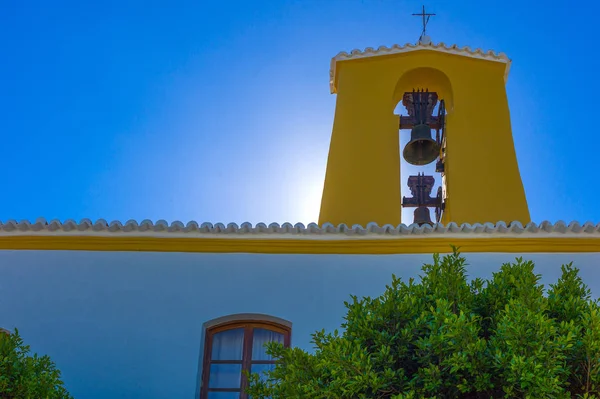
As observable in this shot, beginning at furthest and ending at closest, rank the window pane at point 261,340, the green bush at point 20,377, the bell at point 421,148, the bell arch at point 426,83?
the bell arch at point 426,83 → the bell at point 421,148 → the window pane at point 261,340 → the green bush at point 20,377

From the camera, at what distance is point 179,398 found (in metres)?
7.18

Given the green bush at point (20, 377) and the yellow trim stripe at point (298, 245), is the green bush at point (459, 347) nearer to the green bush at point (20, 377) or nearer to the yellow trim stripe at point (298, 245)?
the green bush at point (20, 377)

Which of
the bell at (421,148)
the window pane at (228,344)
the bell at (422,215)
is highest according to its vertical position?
the bell at (421,148)

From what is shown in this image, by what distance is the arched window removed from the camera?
290 inches

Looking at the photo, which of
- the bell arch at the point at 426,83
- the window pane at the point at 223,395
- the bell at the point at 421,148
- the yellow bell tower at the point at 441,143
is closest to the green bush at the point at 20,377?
the window pane at the point at 223,395

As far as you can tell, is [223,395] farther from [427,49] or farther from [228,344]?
[427,49]

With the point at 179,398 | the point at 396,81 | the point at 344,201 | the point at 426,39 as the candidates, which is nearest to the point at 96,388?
the point at 179,398

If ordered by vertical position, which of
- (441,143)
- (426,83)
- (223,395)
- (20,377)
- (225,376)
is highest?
(426,83)

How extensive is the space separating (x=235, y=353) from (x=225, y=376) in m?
0.28

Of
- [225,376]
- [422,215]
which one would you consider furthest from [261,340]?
[422,215]

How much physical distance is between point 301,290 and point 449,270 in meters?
2.94

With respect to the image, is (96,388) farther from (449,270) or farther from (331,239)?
(449,270)

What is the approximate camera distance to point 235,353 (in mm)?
7543

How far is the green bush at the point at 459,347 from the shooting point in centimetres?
417
